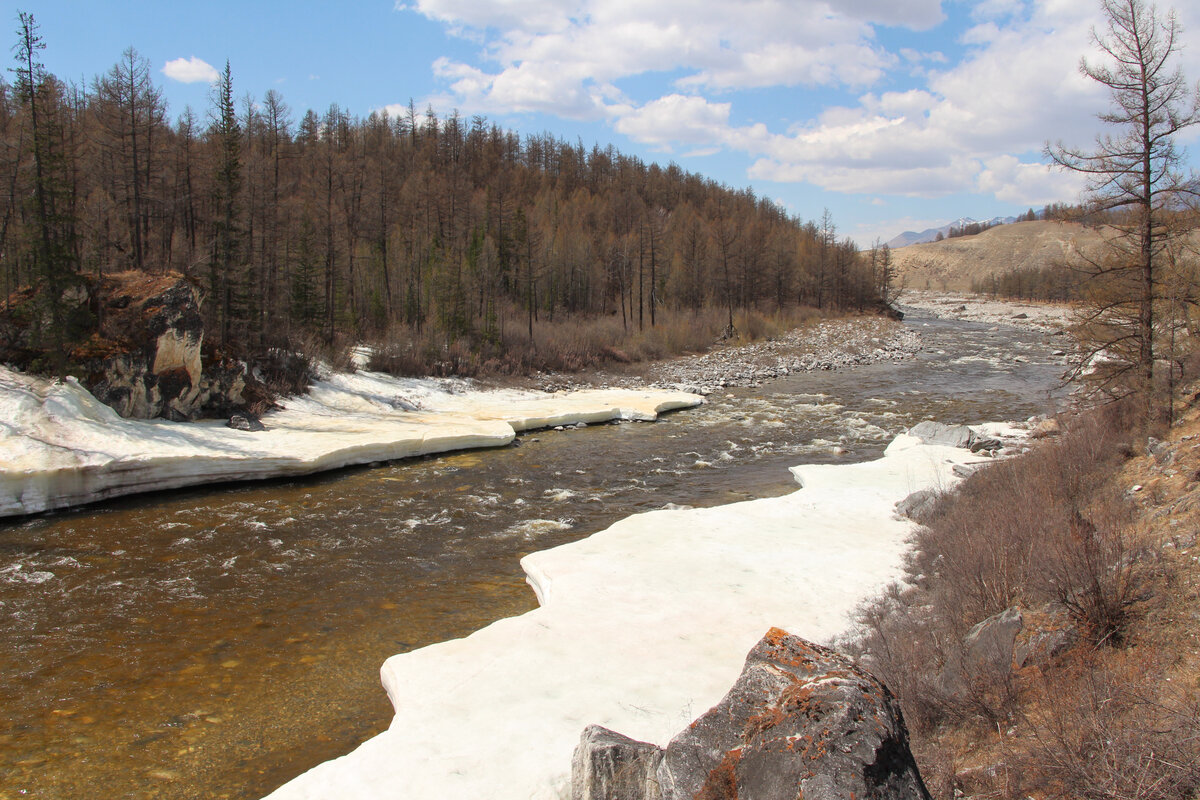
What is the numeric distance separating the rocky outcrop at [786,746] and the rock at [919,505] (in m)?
7.90

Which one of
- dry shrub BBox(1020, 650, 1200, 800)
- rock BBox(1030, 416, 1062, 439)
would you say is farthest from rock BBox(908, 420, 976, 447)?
dry shrub BBox(1020, 650, 1200, 800)

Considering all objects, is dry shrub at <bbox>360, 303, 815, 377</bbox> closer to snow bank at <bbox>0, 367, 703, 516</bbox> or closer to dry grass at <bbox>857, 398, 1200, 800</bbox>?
snow bank at <bbox>0, 367, 703, 516</bbox>

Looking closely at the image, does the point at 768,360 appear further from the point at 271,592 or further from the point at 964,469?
the point at 271,592

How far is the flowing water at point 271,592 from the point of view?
579cm

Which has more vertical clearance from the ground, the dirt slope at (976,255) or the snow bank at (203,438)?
the dirt slope at (976,255)

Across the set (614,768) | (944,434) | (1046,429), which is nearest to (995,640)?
(614,768)

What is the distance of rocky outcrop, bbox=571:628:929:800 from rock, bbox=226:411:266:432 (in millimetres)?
15814

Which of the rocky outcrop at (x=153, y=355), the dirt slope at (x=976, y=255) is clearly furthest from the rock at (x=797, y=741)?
the dirt slope at (x=976, y=255)

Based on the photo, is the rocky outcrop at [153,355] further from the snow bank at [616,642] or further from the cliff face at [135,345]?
the snow bank at [616,642]

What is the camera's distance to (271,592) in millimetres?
8906

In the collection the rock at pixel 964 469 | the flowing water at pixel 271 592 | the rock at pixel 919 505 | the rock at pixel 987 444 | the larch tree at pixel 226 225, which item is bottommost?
the flowing water at pixel 271 592

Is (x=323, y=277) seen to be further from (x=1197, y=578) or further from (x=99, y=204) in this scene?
(x=1197, y=578)

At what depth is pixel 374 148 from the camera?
7594 cm

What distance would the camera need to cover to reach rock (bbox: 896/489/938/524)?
10.5m
